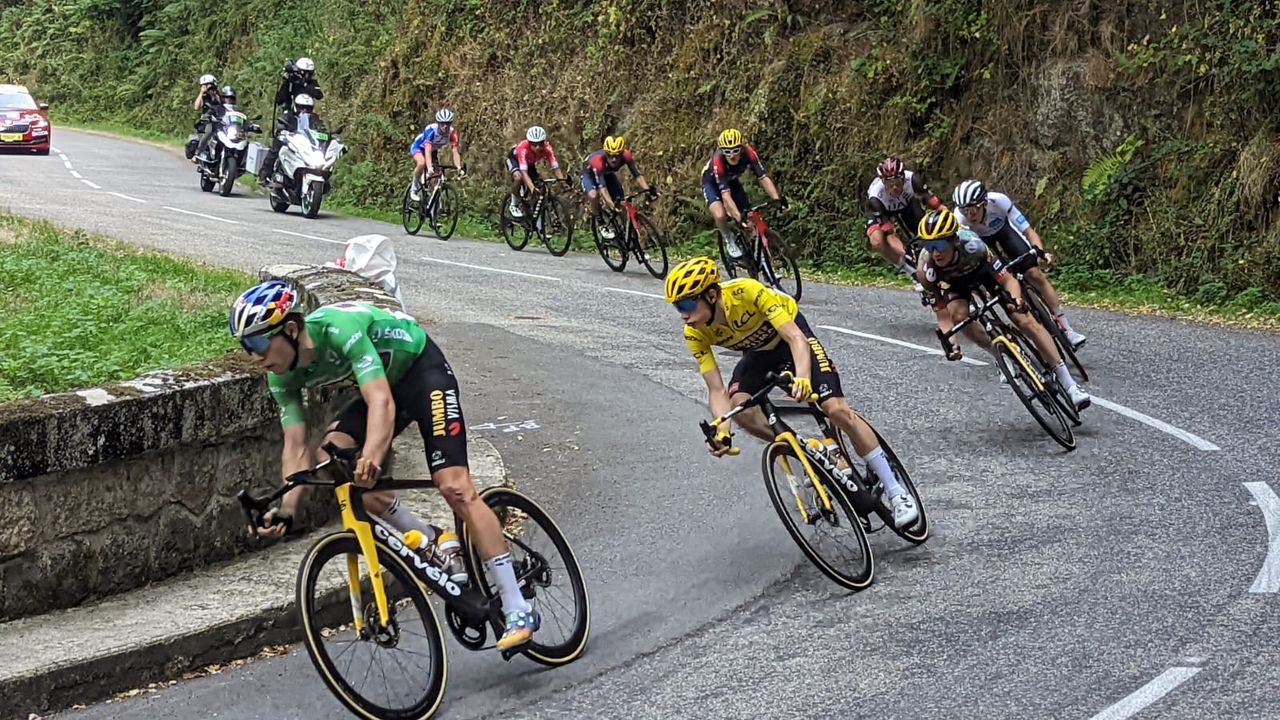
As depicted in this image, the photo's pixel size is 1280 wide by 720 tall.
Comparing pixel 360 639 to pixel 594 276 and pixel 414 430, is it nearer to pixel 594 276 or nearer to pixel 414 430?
pixel 414 430

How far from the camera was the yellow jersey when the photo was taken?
802cm

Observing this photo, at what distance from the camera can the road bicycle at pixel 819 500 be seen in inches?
298

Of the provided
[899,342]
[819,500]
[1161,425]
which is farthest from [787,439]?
[899,342]

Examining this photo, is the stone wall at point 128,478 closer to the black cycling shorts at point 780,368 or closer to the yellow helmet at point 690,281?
the yellow helmet at point 690,281

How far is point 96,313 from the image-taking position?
32.4 feet

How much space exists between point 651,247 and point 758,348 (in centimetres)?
1186

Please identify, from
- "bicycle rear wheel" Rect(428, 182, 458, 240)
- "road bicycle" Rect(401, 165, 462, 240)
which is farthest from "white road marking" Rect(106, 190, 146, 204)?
"bicycle rear wheel" Rect(428, 182, 458, 240)

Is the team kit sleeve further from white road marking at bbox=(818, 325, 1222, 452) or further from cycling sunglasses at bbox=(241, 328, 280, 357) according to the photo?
white road marking at bbox=(818, 325, 1222, 452)

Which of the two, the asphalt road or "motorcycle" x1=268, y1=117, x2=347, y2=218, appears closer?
the asphalt road

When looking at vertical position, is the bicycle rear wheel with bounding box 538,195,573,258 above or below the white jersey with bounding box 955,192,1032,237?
below

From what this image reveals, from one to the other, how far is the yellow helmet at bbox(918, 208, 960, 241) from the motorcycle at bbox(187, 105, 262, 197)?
21.8m

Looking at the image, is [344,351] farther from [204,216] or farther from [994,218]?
[204,216]

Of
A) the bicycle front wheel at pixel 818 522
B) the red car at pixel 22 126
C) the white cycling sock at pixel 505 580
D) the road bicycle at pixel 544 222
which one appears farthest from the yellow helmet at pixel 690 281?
the red car at pixel 22 126

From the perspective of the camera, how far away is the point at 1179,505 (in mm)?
8547
